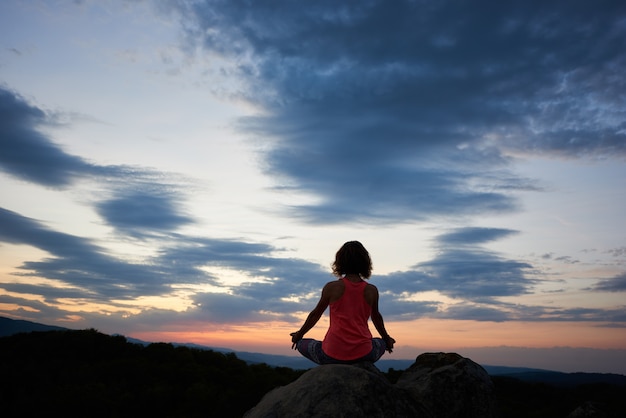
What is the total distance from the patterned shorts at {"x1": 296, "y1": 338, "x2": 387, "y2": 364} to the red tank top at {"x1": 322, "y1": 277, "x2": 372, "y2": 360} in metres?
0.10

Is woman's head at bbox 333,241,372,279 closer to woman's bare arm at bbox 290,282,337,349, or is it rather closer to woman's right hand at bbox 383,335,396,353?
woman's bare arm at bbox 290,282,337,349

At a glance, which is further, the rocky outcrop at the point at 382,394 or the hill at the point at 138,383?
the hill at the point at 138,383

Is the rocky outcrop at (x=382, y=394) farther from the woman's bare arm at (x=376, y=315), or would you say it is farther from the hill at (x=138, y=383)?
the hill at (x=138, y=383)

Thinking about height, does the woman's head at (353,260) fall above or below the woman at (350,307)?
above

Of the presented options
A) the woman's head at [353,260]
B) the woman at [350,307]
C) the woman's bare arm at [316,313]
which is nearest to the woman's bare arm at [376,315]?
the woman at [350,307]

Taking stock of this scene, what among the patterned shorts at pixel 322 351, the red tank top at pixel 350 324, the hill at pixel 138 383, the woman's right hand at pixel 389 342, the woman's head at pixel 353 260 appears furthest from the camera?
the hill at pixel 138 383

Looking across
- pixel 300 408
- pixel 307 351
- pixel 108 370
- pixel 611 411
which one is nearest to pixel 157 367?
pixel 108 370

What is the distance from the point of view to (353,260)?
353 inches

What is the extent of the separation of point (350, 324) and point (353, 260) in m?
1.15

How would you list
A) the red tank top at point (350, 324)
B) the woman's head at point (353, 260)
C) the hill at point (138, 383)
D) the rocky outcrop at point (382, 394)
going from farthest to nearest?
the hill at point (138, 383) → the woman's head at point (353, 260) → the red tank top at point (350, 324) → the rocky outcrop at point (382, 394)

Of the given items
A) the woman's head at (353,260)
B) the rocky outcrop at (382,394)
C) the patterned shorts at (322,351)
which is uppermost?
the woman's head at (353,260)

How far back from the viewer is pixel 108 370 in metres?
20.5

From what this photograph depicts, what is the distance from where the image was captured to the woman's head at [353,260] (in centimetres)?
897

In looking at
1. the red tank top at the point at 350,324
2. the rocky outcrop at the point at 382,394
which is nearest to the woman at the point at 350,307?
the red tank top at the point at 350,324
